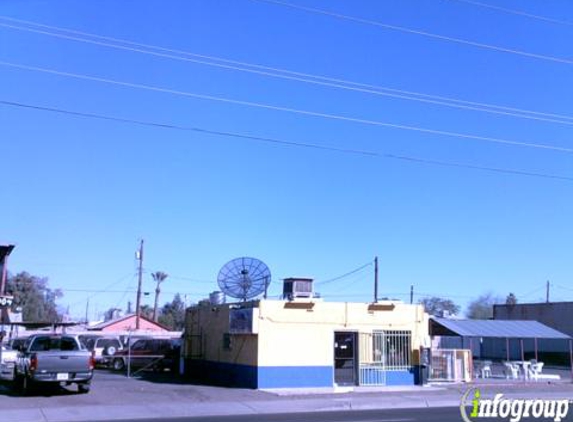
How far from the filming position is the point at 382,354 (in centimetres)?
2942

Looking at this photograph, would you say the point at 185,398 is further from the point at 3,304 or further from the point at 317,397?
the point at 3,304

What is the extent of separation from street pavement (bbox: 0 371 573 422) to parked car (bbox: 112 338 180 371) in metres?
6.12

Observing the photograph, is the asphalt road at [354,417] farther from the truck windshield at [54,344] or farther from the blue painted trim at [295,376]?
the blue painted trim at [295,376]

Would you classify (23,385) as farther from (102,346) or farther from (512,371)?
(512,371)

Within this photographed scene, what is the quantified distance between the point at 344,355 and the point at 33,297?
84.9 m

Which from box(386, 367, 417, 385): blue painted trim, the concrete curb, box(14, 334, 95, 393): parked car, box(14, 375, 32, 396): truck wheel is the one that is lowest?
the concrete curb

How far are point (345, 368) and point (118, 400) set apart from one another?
34.9ft

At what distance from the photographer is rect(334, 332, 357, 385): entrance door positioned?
2923 cm

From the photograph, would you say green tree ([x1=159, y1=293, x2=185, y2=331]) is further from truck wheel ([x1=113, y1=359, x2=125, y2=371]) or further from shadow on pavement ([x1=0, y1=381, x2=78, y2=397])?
shadow on pavement ([x1=0, y1=381, x2=78, y2=397])

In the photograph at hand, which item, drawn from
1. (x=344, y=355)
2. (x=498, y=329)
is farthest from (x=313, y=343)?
(x=498, y=329)

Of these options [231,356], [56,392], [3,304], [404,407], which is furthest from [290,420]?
[3,304]

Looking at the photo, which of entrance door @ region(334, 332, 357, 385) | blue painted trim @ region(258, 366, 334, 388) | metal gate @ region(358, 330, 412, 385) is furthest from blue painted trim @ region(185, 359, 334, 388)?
metal gate @ region(358, 330, 412, 385)

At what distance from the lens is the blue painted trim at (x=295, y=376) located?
2706 centimetres

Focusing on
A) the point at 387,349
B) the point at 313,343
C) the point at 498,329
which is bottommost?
the point at 387,349
